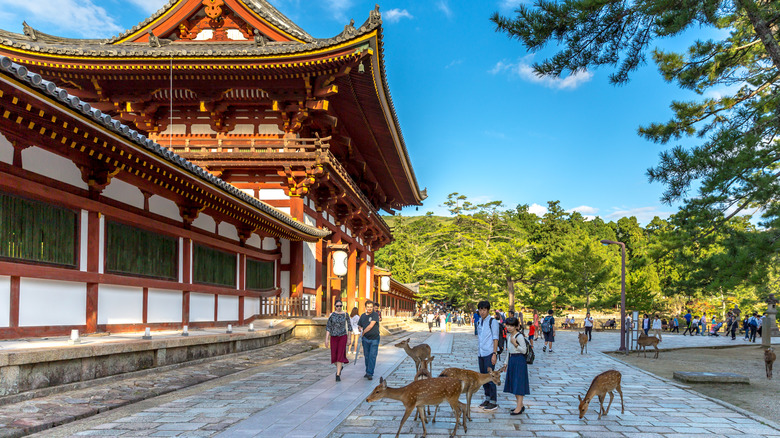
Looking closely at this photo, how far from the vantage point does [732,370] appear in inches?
650

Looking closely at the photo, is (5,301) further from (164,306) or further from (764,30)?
(764,30)

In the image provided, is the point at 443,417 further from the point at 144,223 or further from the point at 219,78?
the point at 219,78

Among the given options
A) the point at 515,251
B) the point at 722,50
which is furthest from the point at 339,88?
the point at 515,251

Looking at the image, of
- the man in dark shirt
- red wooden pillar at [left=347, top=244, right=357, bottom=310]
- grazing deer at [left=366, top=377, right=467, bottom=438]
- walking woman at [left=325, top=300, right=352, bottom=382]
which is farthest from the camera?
red wooden pillar at [left=347, top=244, right=357, bottom=310]

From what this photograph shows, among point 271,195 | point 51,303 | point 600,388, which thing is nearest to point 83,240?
point 51,303

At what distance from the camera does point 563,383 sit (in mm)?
11453

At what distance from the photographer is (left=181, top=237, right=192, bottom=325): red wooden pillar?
1350cm

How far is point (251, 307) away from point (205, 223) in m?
4.61

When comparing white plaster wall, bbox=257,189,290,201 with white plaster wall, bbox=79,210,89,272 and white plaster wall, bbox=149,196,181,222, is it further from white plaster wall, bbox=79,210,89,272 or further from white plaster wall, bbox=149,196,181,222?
white plaster wall, bbox=79,210,89,272

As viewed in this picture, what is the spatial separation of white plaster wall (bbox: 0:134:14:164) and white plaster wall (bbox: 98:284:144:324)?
3158 mm

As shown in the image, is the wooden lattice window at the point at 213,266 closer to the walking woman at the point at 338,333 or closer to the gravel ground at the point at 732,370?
the walking woman at the point at 338,333

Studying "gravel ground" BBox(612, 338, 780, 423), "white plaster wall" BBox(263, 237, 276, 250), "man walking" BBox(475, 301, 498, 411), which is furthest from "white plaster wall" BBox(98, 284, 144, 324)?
"gravel ground" BBox(612, 338, 780, 423)

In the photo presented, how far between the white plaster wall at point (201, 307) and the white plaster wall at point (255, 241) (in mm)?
2871

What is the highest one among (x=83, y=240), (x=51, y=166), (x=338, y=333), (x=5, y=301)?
(x=51, y=166)
